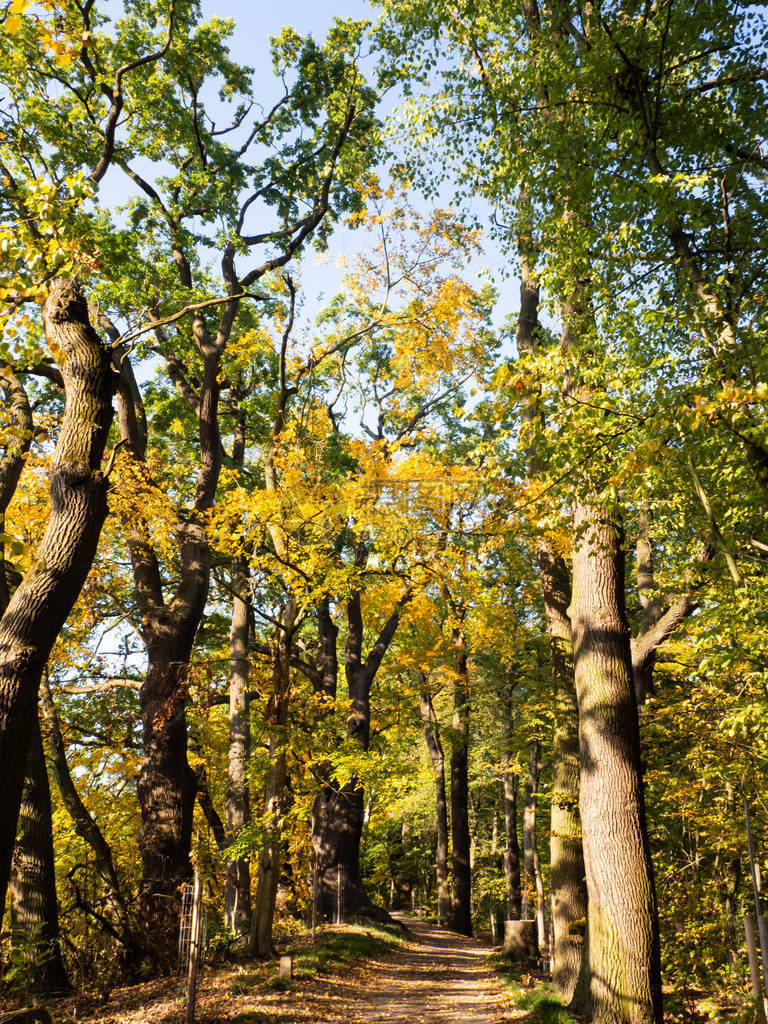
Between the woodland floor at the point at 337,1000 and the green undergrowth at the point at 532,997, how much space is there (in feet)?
0.28

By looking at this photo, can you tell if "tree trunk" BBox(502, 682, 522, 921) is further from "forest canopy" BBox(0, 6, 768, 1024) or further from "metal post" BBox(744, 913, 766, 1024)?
"metal post" BBox(744, 913, 766, 1024)

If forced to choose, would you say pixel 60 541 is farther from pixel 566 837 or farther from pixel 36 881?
pixel 566 837

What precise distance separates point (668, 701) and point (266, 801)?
661 centimetres

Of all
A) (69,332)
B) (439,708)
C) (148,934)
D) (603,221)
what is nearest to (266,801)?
(148,934)

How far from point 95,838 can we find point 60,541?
6682 mm

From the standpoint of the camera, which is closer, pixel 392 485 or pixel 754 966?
pixel 754 966

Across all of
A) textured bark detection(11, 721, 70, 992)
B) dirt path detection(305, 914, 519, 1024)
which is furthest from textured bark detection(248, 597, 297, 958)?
textured bark detection(11, 721, 70, 992)

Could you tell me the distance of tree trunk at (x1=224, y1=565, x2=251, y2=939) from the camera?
9.78 m

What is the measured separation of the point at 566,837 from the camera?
789 centimetres

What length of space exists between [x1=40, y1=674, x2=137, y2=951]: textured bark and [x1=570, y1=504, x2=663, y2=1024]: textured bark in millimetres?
6331

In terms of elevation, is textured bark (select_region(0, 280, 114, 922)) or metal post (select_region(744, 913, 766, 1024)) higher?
textured bark (select_region(0, 280, 114, 922))

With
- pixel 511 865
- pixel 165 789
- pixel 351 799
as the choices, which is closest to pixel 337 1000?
pixel 165 789

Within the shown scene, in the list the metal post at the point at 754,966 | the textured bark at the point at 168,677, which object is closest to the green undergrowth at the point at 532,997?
the metal post at the point at 754,966

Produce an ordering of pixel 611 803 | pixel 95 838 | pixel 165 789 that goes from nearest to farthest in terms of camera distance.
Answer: pixel 611 803 < pixel 95 838 < pixel 165 789
